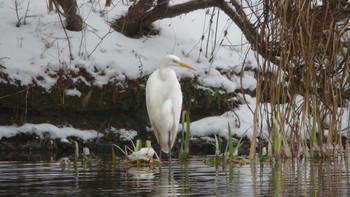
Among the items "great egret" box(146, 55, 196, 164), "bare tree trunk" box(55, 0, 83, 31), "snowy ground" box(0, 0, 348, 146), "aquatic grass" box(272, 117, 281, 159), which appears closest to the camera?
"aquatic grass" box(272, 117, 281, 159)

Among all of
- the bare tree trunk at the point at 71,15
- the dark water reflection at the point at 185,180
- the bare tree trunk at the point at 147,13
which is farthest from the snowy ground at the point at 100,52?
the dark water reflection at the point at 185,180

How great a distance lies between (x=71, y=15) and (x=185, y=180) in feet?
28.8

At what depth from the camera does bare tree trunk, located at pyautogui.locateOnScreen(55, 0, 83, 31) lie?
49.6ft

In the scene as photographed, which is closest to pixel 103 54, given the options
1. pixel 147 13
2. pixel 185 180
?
pixel 147 13

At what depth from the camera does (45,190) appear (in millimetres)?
6418

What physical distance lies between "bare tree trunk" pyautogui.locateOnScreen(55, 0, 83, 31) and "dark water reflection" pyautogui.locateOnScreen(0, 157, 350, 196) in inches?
227

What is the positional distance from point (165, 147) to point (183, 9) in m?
4.33

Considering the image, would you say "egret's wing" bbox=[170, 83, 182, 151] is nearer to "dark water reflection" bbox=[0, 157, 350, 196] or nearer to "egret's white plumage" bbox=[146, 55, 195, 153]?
"egret's white plumage" bbox=[146, 55, 195, 153]

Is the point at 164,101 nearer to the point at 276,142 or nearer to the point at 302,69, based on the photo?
the point at 276,142

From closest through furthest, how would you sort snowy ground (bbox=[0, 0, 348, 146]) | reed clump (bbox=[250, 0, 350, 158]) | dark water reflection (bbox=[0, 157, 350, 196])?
dark water reflection (bbox=[0, 157, 350, 196]) → reed clump (bbox=[250, 0, 350, 158]) → snowy ground (bbox=[0, 0, 348, 146])

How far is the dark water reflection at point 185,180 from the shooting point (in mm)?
Answer: 6124

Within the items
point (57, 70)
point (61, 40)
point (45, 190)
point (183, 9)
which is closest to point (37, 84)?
point (57, 70)

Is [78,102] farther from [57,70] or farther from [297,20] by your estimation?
[297,20]

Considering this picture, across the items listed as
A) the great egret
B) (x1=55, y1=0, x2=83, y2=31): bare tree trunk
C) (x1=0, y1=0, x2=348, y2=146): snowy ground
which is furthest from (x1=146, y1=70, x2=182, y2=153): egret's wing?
(x1=55, y1=0, x2=83, y2=31): bare tree trunk
